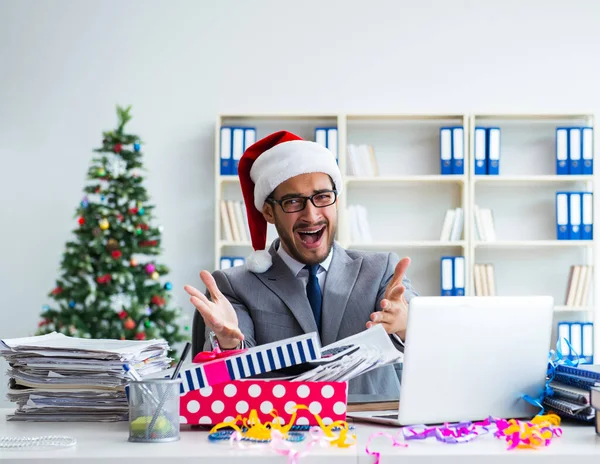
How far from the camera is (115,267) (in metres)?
4.61

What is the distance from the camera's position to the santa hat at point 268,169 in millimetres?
2369

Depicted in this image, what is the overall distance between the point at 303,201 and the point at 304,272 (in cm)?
21

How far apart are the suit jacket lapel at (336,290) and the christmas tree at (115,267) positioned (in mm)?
2368

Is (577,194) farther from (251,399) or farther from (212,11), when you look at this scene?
(251,399)

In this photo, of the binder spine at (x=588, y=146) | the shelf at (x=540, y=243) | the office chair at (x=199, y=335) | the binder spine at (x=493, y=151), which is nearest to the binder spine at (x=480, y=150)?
the binder spine at (x=493, y=151)

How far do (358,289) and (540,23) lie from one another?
11.3 ft

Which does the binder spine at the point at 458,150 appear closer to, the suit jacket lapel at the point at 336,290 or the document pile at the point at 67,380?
the suit jacket lapel at the point at 336,290

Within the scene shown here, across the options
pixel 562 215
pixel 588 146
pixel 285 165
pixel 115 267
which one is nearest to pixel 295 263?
pixel 285 165

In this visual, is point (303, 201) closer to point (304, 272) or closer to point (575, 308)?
point (304, 272)

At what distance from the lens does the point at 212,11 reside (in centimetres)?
514

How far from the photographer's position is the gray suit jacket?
2244 mm

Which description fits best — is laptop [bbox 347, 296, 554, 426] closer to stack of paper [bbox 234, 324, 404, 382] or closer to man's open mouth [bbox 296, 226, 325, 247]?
stack of paper [bbox 234, 324, 404, 382]

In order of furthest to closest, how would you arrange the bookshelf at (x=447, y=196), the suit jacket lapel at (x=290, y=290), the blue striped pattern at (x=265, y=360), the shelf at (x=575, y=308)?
the bookshelf at (x=447, y=196)
the shelf at (x=575, y=308)
the suit jacket lapel at (x=290, y=290)
the blue striped pattern at (x=265, y=360)

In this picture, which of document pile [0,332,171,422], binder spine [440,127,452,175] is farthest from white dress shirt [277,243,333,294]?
binder spine [440,127,452,175]
